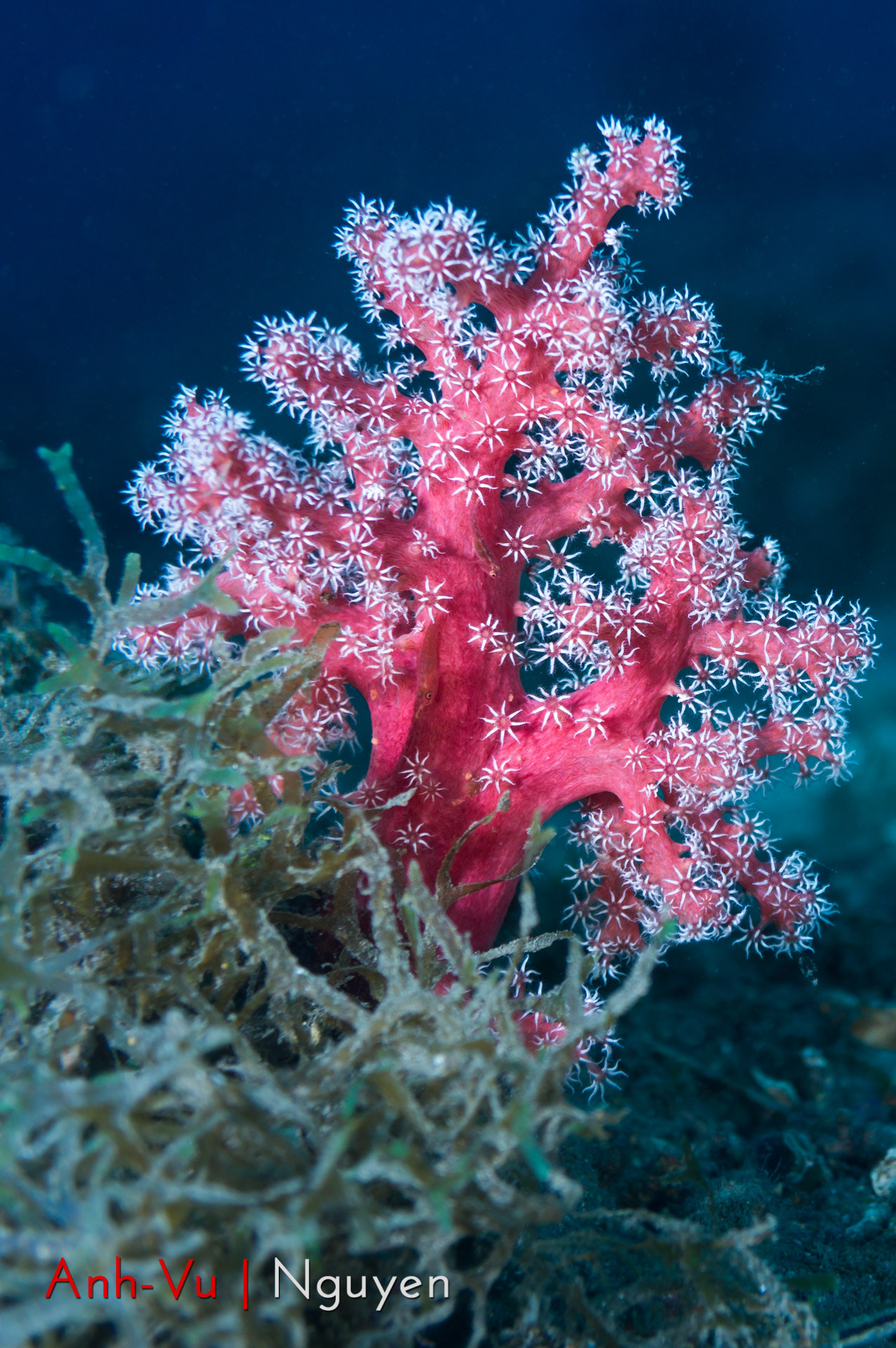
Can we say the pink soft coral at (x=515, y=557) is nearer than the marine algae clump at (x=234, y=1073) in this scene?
No

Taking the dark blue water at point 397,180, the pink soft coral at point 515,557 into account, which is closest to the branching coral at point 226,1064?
the pink soft coral at point 515,557

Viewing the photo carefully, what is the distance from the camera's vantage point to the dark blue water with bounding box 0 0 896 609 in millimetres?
3783

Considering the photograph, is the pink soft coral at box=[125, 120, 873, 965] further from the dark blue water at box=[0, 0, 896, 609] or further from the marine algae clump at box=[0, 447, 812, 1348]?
the dark blue water at box=[0, 0, 896, 609]

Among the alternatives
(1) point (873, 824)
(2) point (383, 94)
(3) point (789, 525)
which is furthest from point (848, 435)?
(2) point (383, 94)

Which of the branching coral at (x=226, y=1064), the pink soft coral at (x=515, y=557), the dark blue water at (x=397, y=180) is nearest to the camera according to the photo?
the branching coral at (x=226, y=1064)

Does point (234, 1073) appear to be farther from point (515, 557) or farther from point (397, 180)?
point (397, 180)

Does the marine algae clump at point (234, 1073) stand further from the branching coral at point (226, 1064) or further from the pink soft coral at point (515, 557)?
the pink soft coral at point (515, 557)

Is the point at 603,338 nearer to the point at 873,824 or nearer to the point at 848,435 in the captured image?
the point at 848,435

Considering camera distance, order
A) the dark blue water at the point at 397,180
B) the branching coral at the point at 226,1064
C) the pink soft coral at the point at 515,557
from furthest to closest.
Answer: the dark blue water at the point at 397,180
the pink soft coral at the point at 515,557
the branching coral at the point at 226,1064

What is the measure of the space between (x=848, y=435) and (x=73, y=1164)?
4581 mm

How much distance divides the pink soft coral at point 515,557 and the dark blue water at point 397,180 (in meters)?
1.81

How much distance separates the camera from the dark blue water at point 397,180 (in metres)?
3.78

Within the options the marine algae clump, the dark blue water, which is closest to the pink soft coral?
the marine algae clump

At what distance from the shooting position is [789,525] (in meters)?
4.14
